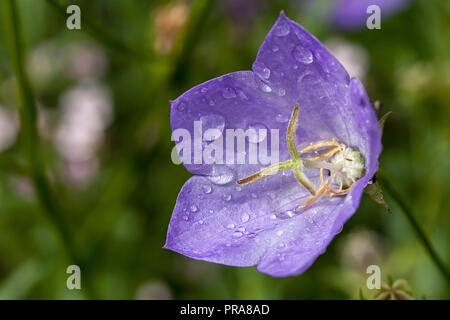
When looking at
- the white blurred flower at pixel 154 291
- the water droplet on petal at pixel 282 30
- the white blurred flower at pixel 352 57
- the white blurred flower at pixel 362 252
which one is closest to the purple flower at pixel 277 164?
the water droplet on petal at pixel 282 30

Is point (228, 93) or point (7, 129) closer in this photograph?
point (228, 93)

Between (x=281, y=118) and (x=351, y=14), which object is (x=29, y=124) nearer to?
(x=281, y=118)

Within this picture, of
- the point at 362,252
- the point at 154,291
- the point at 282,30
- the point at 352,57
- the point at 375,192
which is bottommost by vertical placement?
the point at 154,291

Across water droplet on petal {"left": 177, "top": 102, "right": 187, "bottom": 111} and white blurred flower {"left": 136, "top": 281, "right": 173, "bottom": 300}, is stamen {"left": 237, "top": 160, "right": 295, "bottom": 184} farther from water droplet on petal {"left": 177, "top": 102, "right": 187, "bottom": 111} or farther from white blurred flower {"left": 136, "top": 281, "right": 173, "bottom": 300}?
white blurred flower {"left": 136, "top": 281, "right": 173, "bottom": 300}

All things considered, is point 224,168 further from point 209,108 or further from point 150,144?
point 150,144

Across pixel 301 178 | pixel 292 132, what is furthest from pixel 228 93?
pixel 301 178
